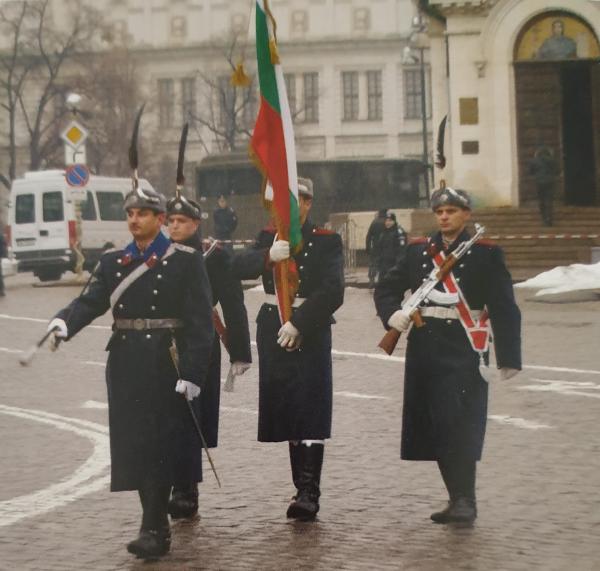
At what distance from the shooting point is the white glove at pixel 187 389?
8570mm

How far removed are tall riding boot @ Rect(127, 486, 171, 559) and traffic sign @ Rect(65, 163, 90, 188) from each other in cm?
2757

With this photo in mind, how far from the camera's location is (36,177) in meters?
41.2

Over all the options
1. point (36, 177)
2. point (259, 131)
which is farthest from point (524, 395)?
point (36, 177)

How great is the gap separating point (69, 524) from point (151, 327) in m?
1.17

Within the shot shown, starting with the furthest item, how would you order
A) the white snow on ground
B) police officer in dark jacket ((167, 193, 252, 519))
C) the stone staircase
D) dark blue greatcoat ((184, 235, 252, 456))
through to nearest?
the stone staircase
the white snow on ground
dark blue greatcoat ((184, 235, 252, 456))
police officer in dark jacket ((167, 193, 252, 519))

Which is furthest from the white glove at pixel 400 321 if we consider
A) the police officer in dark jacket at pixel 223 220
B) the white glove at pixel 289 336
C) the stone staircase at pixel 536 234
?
the police officer in dark jacket at pixel 223 220

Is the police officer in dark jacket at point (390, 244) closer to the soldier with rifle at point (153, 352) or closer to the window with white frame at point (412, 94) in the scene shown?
the soldier with rifle at point (153, 352)

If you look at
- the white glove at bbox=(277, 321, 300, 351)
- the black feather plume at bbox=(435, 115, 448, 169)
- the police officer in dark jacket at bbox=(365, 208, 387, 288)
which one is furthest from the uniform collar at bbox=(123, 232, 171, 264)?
the police officer in dark jacket at bbox=(365, 208, 387, 288)

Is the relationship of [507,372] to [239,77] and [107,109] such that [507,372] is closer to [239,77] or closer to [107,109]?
[239,77]

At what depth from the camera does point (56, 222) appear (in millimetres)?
39906

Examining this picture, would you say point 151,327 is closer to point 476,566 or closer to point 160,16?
point 476,566

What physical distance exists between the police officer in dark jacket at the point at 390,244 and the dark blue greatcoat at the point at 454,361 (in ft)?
68.0

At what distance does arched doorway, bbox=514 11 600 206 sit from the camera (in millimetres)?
41438

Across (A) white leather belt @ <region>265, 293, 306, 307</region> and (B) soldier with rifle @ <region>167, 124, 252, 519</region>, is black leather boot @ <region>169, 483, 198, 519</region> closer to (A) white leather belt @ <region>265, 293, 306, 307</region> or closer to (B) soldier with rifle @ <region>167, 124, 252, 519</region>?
(B) soldier with rifle @ <region>167, 124, 252, 519</region>
